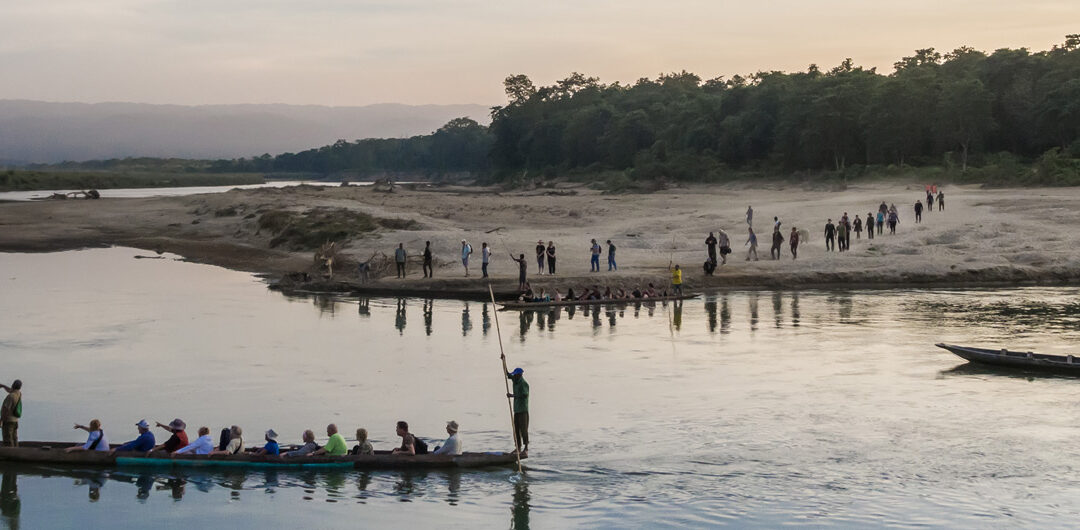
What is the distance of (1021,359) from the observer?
87.2 feet

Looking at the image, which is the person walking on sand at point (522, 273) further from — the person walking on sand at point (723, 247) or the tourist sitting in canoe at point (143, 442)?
the tourist sitting in canoe at point (143, 442)

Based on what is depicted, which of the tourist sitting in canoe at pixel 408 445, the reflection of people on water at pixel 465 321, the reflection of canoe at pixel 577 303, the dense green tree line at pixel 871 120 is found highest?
the dense green tree line at pixel 871 120

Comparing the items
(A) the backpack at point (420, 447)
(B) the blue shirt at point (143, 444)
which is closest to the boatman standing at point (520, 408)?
(A) the backpack at point (420, 447)

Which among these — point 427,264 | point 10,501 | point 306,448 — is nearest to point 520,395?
point 306,448

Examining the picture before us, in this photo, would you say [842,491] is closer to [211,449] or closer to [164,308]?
[211,449]

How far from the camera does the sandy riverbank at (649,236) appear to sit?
43562 mm

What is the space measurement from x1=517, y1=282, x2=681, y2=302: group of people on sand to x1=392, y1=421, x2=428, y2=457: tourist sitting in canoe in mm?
18625

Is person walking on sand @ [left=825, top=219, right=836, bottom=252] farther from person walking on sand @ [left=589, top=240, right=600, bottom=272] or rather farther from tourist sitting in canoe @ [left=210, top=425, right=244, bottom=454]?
tourist sitting in canoe @ [left=210, top=425, right=244, bottom=454]

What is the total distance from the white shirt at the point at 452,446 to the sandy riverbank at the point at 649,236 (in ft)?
70.3

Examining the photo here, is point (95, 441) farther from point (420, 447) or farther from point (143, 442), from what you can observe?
point (420, 447)

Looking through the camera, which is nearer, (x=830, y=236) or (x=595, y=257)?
(x=595, y=257)

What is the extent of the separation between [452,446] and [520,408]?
4.82 feet

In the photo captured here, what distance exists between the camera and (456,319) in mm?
36781

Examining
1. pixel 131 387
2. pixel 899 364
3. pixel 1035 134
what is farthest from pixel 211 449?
pixel 1035 134
